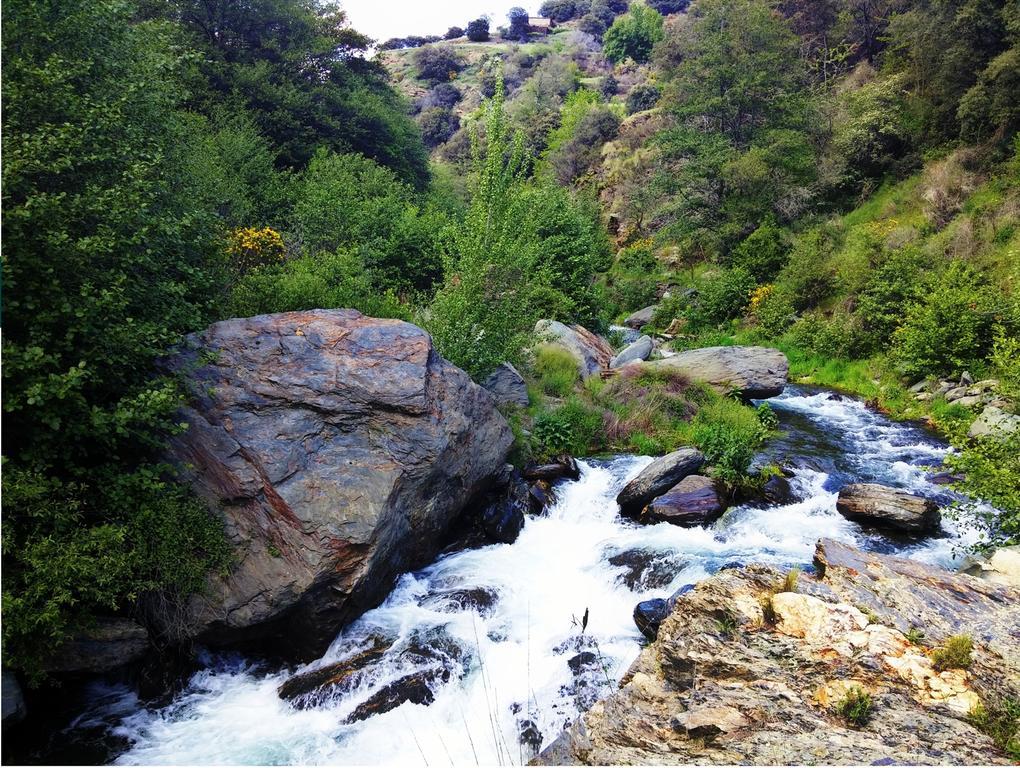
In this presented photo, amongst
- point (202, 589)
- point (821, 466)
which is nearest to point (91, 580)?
point (202, 589)

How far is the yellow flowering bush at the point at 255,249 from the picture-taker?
595 inches

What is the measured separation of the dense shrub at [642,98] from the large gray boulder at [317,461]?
2049 inches

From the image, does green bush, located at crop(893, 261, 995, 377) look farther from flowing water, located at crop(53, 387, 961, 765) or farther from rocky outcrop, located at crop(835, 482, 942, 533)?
rocky outcrop, located at crop(835, 482, 942, 533)

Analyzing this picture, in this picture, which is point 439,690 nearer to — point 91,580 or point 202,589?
point 202,589

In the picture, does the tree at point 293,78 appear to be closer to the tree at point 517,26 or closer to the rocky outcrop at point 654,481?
the rocky outcrop at point 654,481

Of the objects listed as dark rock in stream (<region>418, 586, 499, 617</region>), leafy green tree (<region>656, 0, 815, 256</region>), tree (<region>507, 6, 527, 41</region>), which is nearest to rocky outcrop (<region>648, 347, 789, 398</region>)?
dark rock in stream (<region>418, 586, 499, 617</region>)

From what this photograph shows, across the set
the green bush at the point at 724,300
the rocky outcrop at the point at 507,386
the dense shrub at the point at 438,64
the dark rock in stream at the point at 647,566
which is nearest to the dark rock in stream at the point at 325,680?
the dark rock in stream at the point at 647,566

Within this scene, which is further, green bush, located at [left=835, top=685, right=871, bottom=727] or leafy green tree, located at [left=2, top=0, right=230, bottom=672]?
leafy green tree, located at [left=2, top=0, right=230, bottom=672]

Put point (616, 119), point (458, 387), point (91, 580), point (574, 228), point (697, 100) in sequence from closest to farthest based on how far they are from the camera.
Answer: point (91, 580) < point (458, 387) < point (574, 228) < point (697, 100) < point (616, 119)

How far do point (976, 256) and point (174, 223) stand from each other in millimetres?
24374

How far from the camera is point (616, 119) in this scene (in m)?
51.2

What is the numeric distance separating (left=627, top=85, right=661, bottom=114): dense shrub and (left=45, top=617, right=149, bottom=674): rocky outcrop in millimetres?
56729

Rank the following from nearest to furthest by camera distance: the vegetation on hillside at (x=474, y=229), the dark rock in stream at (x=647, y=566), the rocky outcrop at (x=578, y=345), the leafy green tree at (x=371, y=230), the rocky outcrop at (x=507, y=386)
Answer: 1. the vegetation on hillside at (x=474, y=229)
2. the dark rock in stream at (x=647, y=566)
3. the rocky outcrop at (x=507, y=386)
4. the rocky outcrop at (x=578, y=345)
5. the leafy green tree at (x=371, y=230)

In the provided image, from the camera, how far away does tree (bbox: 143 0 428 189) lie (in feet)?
91.7
